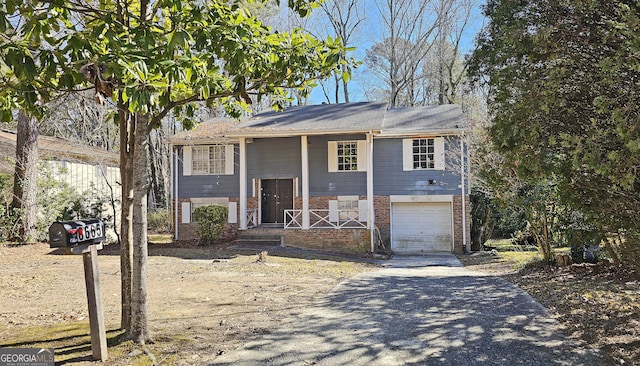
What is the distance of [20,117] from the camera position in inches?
570

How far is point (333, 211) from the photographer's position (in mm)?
17500

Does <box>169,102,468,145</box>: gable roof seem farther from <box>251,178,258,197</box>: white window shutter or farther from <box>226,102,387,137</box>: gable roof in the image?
<box>251,178,258,197</box>: white window shutter

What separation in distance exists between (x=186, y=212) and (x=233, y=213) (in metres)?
2.09

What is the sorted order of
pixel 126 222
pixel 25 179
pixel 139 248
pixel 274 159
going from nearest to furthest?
pixel 139 248 < pixel 126 222 < pixel 25 179 < pixel 274 159

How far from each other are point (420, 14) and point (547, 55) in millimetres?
26360

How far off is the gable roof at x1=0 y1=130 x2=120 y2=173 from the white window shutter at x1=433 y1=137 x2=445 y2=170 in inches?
495

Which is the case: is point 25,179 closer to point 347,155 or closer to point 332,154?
point 332,154

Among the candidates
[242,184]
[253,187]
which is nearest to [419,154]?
[253,187]

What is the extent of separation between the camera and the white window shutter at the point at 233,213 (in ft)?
59.9

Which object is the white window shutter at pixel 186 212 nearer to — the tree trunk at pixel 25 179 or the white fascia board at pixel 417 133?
the tree trunk at pixel 25 179

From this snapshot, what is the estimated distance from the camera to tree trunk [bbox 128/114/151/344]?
15.2 feet

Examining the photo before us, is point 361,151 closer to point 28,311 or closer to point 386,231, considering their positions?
point 386,231

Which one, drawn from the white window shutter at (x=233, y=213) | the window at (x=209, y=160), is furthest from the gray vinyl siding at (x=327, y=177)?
the window at (x=209, y=160)

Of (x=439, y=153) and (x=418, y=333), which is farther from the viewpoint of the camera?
(x=439, y=153)
